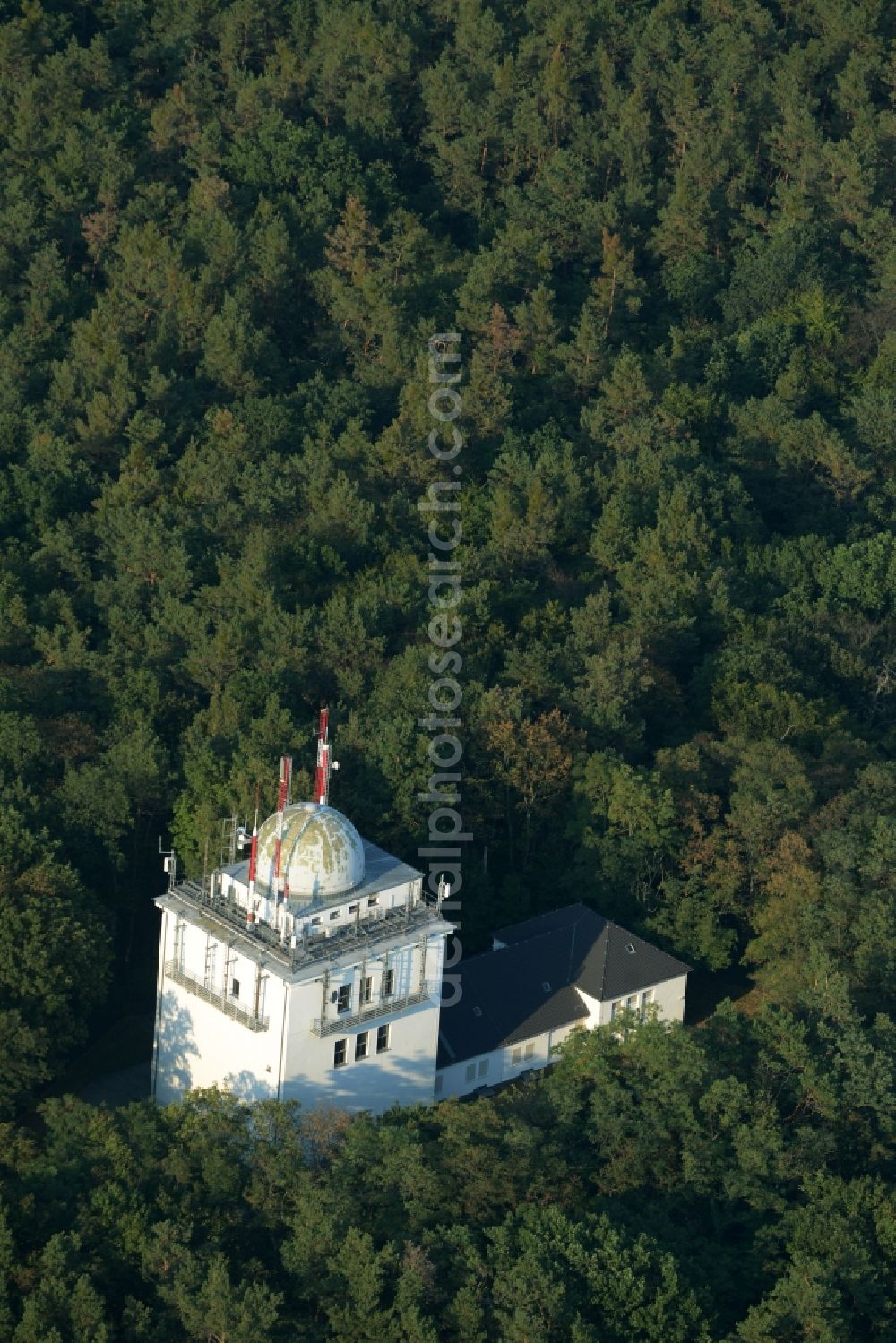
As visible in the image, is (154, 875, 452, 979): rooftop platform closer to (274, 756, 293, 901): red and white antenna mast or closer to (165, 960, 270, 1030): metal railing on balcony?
(274, 756, 293, 901): red and white antenna mast

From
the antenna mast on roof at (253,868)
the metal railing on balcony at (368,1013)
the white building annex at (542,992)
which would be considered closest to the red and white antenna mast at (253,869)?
the antenna mast on roof at (253,868)

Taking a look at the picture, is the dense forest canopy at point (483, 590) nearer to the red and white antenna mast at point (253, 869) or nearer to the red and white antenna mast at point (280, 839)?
the red and white antenna mast at point (253, 869)

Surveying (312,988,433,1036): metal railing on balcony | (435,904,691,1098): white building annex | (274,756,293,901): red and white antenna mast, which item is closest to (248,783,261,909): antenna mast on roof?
(274,756,293,901): red and white antenna mast

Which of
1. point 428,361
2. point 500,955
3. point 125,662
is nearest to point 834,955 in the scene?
point 500,955

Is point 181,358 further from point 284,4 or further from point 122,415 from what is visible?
point 284,4

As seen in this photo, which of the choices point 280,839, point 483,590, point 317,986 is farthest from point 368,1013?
point 483,590

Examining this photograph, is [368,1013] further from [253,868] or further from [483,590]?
[483,590]
